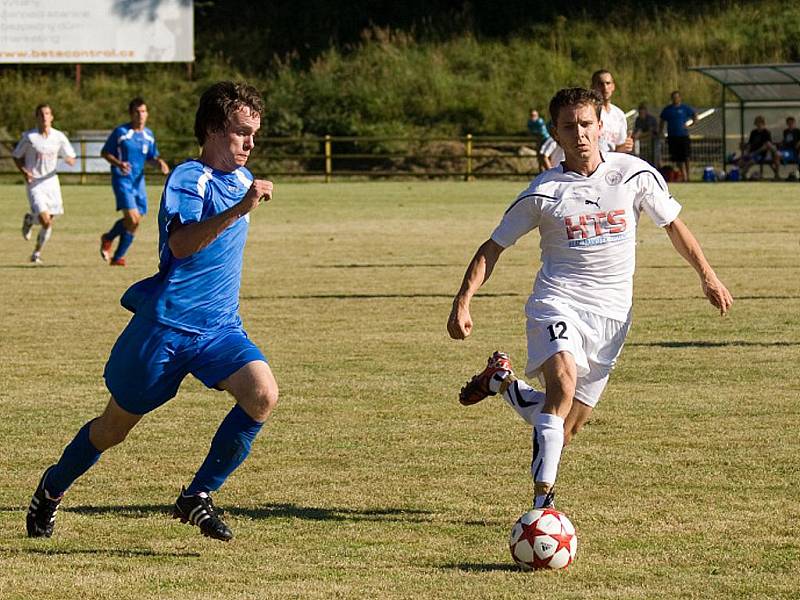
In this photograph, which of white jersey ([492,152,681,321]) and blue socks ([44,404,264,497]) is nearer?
blue socks ([44,404,264,497])

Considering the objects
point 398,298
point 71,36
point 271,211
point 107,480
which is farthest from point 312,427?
point 71,36

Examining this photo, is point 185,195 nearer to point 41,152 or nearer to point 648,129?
point 41,152

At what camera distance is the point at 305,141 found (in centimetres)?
4241

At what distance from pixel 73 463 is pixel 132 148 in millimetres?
12900

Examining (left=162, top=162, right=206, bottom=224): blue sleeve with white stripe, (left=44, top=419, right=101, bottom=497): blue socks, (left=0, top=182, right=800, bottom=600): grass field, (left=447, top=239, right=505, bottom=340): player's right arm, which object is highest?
(left=162, top=162, right=206, bottom=224): blue sleeve with white stripe

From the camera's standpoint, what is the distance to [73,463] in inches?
233

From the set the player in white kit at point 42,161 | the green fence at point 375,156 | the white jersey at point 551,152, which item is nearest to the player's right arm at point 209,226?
the white jersey at point 551,152

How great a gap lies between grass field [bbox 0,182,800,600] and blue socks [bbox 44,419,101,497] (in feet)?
0.72

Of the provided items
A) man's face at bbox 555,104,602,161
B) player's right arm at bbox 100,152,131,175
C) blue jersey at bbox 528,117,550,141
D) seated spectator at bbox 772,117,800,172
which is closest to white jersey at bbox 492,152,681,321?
man's face at bbox 555,104,602,161

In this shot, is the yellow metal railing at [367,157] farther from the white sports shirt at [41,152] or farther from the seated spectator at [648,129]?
the white sports shirt at [41,152]

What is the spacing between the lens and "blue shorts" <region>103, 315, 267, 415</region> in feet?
18.6

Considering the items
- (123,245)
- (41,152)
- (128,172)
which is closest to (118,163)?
(128,172)

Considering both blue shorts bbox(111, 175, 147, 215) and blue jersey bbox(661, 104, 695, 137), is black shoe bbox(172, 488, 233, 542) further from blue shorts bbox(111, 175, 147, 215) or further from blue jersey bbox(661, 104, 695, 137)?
blue jersey bbox(661, 104, 695, 137)

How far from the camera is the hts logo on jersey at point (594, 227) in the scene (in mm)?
6102
